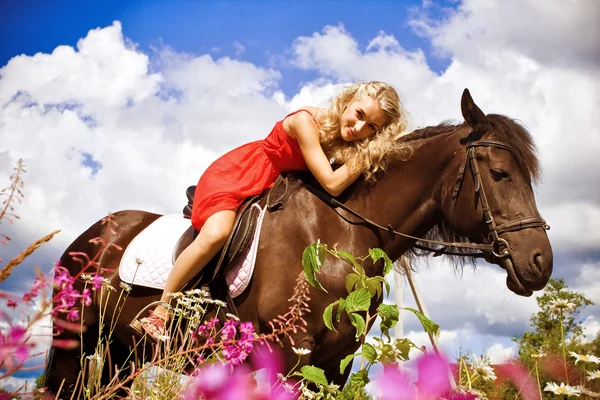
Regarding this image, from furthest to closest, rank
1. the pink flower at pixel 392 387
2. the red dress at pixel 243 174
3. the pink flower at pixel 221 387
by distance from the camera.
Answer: the red dress at pixel 243 174
the pink flower at pixel 221 387
the pink flower at pixel 392 387

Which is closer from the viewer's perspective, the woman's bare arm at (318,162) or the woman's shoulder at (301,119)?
the woman's bare arm at (318,162)

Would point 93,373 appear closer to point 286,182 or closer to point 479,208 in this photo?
point 286,182

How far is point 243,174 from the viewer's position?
172 inches

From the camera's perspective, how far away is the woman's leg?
155 inches

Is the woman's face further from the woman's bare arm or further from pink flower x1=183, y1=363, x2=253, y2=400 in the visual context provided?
pink flower x1=183, y1=363, x2=253, y2=400

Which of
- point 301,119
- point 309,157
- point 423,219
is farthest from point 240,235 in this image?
point 423,219

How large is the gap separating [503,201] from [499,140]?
50 centimetres

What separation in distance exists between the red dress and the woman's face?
1.31ft

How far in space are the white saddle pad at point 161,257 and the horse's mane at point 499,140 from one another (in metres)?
1.28

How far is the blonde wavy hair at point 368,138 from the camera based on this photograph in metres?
4.04

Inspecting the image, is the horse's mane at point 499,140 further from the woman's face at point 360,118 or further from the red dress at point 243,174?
the red dress at point 243,174

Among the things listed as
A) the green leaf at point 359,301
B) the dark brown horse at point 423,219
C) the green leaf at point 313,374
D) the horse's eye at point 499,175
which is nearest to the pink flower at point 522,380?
the green leaf at point 359,301

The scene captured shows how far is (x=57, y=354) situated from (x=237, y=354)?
13.9ft

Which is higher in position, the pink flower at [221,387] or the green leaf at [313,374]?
the green leaf at [313,374]
